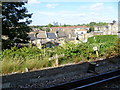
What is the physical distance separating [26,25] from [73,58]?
7210 millimetres

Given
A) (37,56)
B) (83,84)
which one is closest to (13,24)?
(37,56)

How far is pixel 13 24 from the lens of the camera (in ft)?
44.7

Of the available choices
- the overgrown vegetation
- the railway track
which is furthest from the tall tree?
the railway track

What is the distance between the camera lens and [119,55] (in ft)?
32.3

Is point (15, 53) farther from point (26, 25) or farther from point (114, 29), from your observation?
point (114, 29)

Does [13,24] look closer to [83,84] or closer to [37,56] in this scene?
[37,56]

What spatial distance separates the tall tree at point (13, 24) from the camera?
1290 cm

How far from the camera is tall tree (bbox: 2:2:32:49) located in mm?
12903

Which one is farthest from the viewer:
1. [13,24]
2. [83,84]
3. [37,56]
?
[13,24]

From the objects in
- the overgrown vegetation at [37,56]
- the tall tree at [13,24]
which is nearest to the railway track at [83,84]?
the overgrown vegetation at [37,56]

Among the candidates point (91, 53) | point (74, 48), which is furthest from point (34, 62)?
point (91, 53)

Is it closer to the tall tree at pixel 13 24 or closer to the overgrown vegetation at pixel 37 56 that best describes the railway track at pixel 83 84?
the overgrown vegetation at pixel 37 56

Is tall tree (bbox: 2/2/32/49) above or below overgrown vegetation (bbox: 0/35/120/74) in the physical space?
above

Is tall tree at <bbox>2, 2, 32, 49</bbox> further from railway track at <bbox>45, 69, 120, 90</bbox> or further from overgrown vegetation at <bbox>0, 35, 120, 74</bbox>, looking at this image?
railway track at <bbox>45, 69, 120, 90</bbox>
